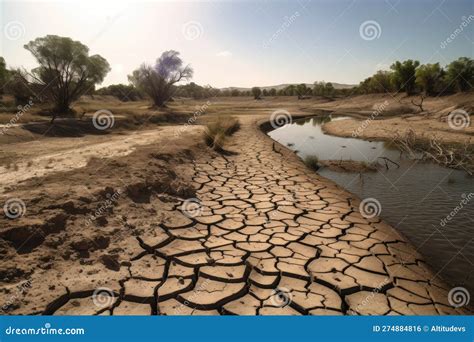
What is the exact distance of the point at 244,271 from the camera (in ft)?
10.0

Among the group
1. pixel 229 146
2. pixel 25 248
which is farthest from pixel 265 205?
pixel 229 146

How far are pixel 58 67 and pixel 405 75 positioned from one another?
31881mm

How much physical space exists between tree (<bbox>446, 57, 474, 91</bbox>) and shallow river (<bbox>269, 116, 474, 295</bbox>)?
63.0 ft

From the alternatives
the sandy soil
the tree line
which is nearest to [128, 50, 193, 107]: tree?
the tree line

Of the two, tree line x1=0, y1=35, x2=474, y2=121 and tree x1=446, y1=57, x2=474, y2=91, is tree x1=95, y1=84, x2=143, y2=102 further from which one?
tree x1=446, y1=57, x2=474, y2=91

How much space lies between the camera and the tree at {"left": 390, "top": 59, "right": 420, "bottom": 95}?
30312 millimetres

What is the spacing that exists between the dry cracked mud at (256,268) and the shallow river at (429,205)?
0.43 m

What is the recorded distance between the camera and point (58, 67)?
15.0 m

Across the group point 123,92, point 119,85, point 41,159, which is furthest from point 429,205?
point 119,85

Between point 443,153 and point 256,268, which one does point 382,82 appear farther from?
point 256,268

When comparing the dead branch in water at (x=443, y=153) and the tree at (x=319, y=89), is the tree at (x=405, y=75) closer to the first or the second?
the tree at (x=319, y=89)

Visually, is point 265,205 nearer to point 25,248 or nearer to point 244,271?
point 244,271

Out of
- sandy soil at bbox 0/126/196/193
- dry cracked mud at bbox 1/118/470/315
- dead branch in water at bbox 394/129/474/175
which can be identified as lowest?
dry cracked mud at bbox 1/118/470/315

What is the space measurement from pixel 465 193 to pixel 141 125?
500 inches
